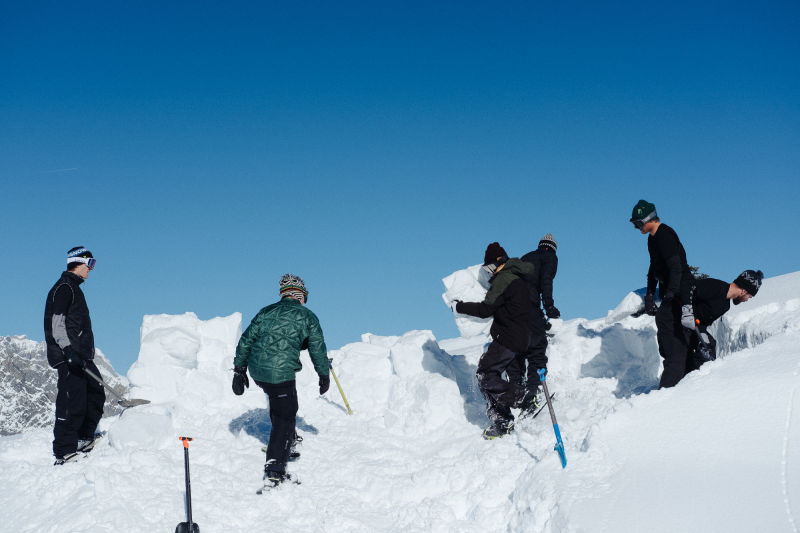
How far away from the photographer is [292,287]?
6.76m

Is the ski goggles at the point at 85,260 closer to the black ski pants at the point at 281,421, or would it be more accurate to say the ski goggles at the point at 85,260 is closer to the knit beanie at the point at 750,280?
the black ski pants at the point at 281,421

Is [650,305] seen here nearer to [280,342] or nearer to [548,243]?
[548,243]

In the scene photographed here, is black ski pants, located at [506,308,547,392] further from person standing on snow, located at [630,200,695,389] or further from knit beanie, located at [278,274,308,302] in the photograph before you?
knit beanie, located at [278,274,308,302]

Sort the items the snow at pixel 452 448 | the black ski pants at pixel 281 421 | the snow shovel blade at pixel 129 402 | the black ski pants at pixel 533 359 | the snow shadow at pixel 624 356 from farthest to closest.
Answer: the snow shadow at pixel 624 356, the snow shovel blade at pixel 129 402, the black ski pants at pixel 533 359, the black ski pants at pixel 281 421, the snow at pixel 452 448

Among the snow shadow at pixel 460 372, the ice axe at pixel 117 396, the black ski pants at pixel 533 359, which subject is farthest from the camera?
the snow shadow at pixel 460 372

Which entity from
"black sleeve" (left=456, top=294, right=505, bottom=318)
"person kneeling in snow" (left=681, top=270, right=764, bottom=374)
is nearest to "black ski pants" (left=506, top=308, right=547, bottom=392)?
"black sleeve" (left=456, top=294, right=505, bottom=318)

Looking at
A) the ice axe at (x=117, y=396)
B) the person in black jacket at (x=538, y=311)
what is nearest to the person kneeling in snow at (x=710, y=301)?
the person in black jacket at (x=538, y=311)

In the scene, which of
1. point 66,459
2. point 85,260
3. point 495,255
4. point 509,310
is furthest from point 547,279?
point 66,459

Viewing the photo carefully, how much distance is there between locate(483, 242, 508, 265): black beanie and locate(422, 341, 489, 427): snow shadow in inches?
80.5

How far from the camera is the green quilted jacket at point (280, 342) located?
626 cm

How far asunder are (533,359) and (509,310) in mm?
1153

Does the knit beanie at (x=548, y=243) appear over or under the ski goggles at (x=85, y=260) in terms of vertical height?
under

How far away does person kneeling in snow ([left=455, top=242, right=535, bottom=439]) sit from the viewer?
668cm

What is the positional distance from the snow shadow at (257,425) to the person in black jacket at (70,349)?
171cm
